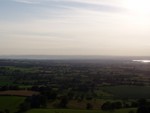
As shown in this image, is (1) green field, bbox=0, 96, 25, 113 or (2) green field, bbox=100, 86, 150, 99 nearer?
(1) green field, bbox=0, 96, 25, 113

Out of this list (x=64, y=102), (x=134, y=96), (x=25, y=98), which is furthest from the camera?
(x=134, y=96)

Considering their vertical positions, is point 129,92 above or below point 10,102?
below

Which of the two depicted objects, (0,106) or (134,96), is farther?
(134,96)

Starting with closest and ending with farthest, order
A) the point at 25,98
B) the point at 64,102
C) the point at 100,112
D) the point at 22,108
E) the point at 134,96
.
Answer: the point at 100,112
the point at 22,108
the point at 64,102
the point at 25,98
the point at 134,96

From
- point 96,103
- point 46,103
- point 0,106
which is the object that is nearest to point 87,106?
point 96,103

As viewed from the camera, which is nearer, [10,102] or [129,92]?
[10,102]

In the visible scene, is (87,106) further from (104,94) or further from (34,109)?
(104,94)

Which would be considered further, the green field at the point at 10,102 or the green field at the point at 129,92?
the green field at the point at 129,92
